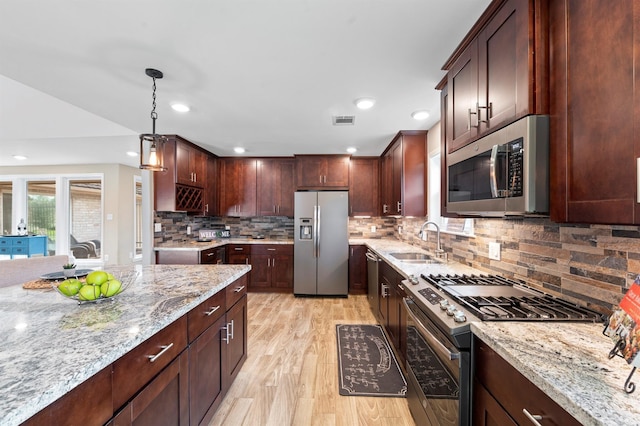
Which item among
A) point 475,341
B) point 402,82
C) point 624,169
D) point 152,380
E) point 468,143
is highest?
point 402,82

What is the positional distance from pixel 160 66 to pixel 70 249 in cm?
643

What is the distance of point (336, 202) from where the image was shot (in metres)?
4.42

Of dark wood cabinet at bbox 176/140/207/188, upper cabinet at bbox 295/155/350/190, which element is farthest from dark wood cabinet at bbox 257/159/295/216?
dark wood cabinet at bbox 176/140/207/188

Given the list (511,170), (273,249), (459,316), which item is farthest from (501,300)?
(273,249)

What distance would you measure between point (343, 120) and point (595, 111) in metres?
2.30

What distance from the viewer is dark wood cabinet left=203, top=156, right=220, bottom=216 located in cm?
459

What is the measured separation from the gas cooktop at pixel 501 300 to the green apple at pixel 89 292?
65.2 inches

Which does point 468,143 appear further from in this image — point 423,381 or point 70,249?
point 70,249

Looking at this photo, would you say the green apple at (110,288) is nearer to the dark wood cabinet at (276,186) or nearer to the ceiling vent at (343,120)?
the ceiling vent at (343,120)

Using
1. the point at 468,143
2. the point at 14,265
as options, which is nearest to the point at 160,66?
the point at 14,265

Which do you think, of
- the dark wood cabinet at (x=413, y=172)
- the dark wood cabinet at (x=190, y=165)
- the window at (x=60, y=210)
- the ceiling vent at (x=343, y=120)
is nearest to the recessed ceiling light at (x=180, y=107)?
the dark wood cabinet at (x=190, y=165)

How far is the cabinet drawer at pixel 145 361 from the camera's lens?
0.93 metres

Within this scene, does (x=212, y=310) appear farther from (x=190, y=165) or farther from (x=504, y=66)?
(x=190, y=165)

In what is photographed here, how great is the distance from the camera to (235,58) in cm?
185
